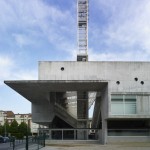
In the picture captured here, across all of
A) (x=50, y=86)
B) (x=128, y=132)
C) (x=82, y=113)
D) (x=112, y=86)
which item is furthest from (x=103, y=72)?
(x=82, y=113)

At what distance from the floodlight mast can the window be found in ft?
59.7

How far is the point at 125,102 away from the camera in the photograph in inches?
1754

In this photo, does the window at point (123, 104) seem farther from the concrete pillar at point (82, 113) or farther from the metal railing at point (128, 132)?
the concrete pillar at point (82, 113)

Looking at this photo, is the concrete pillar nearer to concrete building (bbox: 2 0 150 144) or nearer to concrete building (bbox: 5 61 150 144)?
concrete building (bbox: 2 0 150 144)

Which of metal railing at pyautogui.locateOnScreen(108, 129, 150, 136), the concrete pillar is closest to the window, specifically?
metal railing at pyautogui.locateOnScreen(108, 129, 150, 136)

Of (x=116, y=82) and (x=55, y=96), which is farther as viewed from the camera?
(x=55, y=96)

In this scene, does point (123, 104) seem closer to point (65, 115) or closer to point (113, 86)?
point (113, 86)

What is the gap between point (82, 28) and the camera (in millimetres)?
64312

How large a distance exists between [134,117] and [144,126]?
511cm

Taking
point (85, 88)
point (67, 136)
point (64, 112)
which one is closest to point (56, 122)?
point (64, 112)

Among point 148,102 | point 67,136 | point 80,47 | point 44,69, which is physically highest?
point 80,47

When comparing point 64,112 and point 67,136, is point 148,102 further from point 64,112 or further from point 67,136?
point 64,112

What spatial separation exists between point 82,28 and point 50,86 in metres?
20.6

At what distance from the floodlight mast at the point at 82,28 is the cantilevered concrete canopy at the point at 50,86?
45.0 feet
